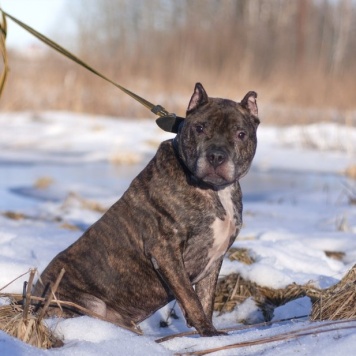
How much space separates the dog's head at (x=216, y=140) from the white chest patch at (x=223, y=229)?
0.13 meters

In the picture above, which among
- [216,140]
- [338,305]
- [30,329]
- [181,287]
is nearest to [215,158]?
[216,140]

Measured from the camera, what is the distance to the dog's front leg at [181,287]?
135 inches

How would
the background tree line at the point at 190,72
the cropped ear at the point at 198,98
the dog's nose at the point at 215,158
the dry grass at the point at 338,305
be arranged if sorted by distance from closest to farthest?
the dry grass at the point at 338,305 < the dog's nose at the point at 215,158 < the cropped ear at the point at 198,98 < the background tree line at the point at 190,72

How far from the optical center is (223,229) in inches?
140

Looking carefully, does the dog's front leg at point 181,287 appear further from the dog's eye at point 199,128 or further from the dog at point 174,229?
the dog's eye at point 199,128

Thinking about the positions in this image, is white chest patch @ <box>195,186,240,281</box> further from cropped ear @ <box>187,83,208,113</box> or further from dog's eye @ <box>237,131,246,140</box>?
cropped ear @ <box>187,83,208,113</box>

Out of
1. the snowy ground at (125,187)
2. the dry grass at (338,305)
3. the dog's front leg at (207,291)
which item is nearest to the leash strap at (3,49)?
the snowy ground at (125,187)

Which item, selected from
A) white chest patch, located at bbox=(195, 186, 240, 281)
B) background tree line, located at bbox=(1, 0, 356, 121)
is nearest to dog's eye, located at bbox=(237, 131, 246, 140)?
white chest patch, located at bbox=(195, 186, 240, 281)

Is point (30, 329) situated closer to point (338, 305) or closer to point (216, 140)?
point (216, 140)

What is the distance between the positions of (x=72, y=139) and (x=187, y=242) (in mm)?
11325

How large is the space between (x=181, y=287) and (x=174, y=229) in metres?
0.26

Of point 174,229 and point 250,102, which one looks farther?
point 250,102

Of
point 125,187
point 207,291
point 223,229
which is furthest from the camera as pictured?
point 125,187

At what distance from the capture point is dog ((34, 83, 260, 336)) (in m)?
3.43
